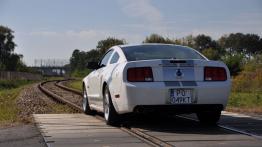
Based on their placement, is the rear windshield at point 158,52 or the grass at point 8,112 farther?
the grass at point 8,112


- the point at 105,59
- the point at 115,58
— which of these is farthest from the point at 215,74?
the point at 105,59

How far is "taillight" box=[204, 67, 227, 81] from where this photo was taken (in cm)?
886

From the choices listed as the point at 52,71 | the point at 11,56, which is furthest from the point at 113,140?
the point at 52,71

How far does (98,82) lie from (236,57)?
32.8 metres

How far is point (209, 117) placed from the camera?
31.5 feet

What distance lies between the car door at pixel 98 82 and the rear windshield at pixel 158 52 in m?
0.84

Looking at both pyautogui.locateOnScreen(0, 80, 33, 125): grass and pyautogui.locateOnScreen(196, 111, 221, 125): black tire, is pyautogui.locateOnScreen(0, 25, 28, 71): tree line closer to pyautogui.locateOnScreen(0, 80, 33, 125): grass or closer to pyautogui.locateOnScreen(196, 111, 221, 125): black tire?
pyautogui.locateOnScreen(0, 80, 33, 125): grass

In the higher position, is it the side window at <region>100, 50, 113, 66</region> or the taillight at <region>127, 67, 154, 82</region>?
the side window at <region>100, 50, 113, 66</region>

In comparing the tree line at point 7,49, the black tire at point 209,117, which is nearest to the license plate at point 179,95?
the black tire at point 209,117

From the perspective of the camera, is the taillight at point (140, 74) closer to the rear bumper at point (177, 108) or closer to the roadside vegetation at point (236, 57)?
the rear bumper at point (177, 108)

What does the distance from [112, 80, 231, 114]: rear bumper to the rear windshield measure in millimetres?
931

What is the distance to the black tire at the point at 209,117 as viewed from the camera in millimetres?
9419

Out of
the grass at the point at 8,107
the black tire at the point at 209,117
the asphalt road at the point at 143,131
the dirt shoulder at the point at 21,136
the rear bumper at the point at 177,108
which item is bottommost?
the grass at the point at 8,107

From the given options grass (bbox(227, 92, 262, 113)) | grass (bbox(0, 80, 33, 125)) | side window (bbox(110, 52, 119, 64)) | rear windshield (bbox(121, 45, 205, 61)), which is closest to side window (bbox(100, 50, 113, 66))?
side window (bbox(110, 52, 119, 64))
